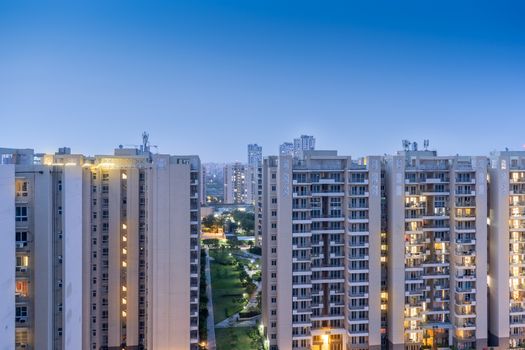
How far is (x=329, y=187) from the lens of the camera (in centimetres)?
2359

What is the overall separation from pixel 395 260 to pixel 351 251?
2.45m

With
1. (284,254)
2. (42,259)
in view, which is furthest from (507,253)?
(42,259)

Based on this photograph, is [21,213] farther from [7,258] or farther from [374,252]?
[374,252]

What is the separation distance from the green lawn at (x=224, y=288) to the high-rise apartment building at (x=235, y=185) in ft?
117

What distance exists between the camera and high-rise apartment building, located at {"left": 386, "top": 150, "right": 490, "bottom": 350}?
75.3ft

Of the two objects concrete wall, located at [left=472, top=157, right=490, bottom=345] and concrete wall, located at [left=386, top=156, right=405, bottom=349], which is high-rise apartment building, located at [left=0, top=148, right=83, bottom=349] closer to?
concrete wall, located at [left=386, top=156, right=405, bottom=349]

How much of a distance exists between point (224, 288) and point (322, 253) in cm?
1392

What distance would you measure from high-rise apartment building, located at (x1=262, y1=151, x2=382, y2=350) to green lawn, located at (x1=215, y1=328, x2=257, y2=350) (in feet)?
5.21

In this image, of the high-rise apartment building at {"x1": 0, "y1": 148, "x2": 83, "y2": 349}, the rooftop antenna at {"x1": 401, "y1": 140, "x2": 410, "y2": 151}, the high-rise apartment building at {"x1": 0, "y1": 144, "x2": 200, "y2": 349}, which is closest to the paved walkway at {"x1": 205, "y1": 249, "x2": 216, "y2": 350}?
the high-rise apartment building at {"x1": 0, "y1": 144, "x2": 200, "y2": 349}

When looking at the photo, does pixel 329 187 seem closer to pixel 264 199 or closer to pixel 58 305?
pixel 264 199

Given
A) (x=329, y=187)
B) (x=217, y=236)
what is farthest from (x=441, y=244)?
(x=217, y=236)

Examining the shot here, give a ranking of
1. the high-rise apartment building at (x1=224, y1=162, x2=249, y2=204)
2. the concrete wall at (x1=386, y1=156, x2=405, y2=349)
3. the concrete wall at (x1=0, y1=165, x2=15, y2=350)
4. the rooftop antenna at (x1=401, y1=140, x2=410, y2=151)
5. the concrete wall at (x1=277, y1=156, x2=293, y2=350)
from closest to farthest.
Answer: the concrete wall at (x1=0, y1=165, x2=15, y2=350) < the concrete wall at (x1=277, y1=156, x2=293, y2=350) < the concrete wall at (x1=386, y1=156, x2=405, y2=349) < the rooftop antenna at (x1=401, y1=140, x2=410, y2=151) < the high-rise apartment building at (x1=224, y1=162, x2=249, y2=204)

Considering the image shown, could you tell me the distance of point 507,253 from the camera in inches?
933

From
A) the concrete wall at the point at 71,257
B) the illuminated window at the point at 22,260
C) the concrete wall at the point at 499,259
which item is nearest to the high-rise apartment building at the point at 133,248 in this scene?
the concrete wall at the point at 71,257
